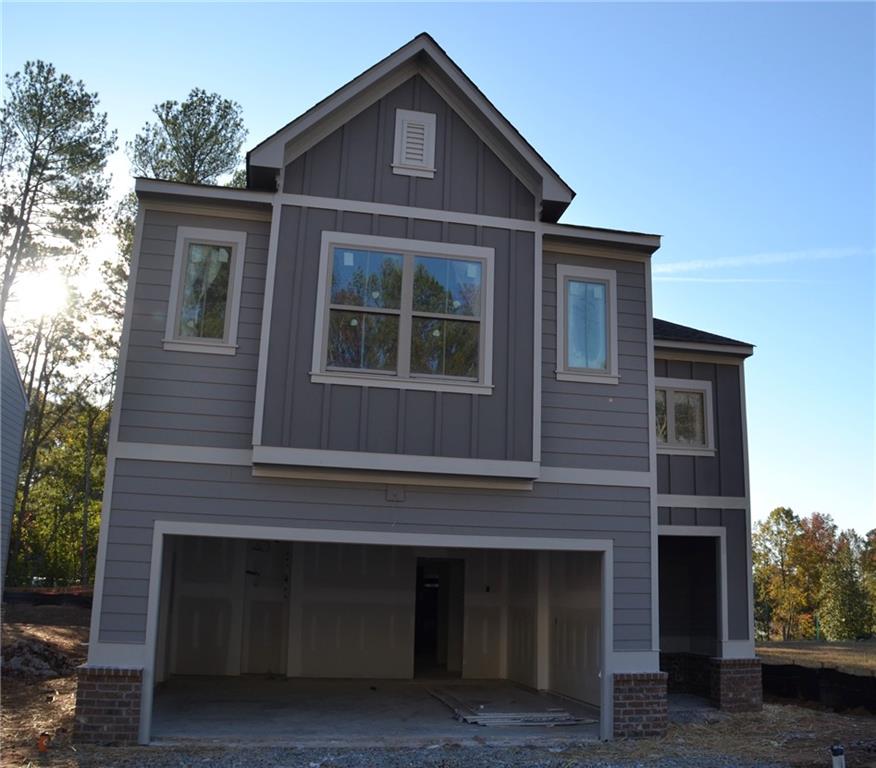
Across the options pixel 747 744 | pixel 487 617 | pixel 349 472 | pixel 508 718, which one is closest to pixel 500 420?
pixel 349 472

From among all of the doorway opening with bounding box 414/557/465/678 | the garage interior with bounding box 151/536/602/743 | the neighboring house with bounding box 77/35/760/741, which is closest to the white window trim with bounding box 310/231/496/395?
the neighboring house with bounding box 77/35/760/741

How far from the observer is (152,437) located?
8852mm

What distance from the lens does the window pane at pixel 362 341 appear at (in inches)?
362

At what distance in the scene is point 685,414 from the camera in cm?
1300

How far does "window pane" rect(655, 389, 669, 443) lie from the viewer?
12828 mm

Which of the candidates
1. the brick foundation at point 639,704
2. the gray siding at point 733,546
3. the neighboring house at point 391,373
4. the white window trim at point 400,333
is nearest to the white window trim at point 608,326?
the neighboring house at point 391,373

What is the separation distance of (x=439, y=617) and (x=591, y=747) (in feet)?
20.3

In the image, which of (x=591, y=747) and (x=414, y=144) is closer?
(x=591, y=747)

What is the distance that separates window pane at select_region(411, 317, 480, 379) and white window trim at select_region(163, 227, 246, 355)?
2.00 meters

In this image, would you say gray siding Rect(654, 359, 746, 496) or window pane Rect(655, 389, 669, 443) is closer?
gray siding Rect(654, 359, 746, 496)

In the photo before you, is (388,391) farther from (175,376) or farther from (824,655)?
(824,655)

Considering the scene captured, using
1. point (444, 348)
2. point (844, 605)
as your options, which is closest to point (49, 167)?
point (444, 348)

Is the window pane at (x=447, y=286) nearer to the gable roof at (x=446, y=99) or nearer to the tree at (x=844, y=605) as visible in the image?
the gable roof at (x=446, y=99)

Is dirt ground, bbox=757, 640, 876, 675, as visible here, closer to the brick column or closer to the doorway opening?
the brick column
